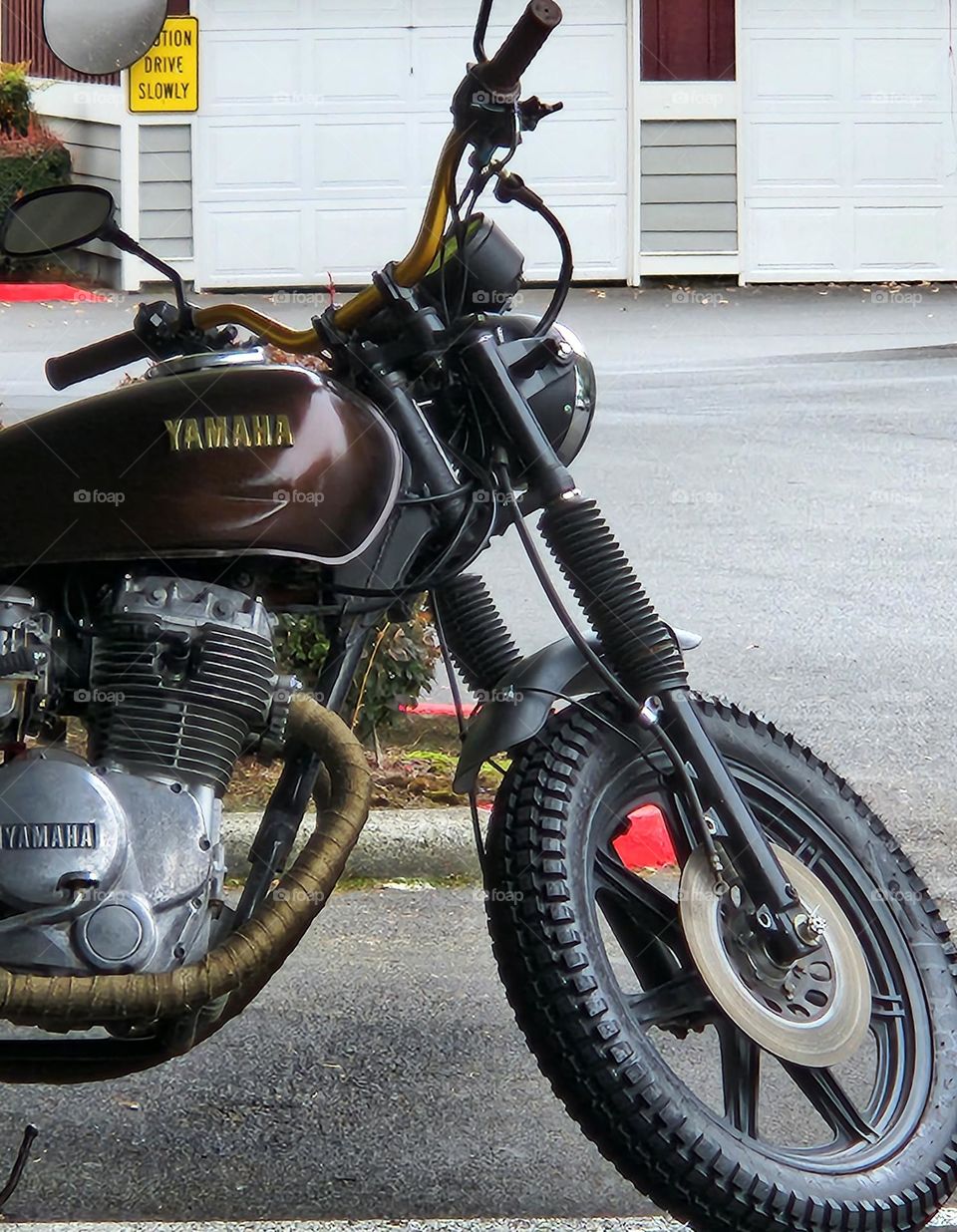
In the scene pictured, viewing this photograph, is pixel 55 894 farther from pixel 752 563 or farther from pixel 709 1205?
pixel 752 563

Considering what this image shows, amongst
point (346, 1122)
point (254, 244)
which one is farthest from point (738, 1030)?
point (254, 244)

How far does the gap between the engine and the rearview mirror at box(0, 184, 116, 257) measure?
23.1 inches

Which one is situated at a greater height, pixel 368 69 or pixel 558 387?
pixel 368 69

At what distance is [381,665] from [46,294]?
43.5 feet

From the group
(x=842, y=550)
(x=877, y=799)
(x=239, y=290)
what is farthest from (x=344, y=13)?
(x=877, y=799)

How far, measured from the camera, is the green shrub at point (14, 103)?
1973 centimetres

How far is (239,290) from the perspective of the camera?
58.5ft

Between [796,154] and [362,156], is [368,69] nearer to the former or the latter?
[362,156]

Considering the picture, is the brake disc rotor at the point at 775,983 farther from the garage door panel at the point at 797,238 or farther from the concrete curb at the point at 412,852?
the garage door panel at the point at 797,238

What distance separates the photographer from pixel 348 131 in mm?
17781

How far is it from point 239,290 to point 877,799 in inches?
532

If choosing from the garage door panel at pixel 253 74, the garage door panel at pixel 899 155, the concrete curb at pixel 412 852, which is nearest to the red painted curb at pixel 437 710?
the concrete curb at pixel 412 852

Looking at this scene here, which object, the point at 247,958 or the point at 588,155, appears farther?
the point at 588,155

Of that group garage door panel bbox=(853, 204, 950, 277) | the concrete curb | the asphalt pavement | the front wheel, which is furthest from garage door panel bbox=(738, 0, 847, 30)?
the front wheel
